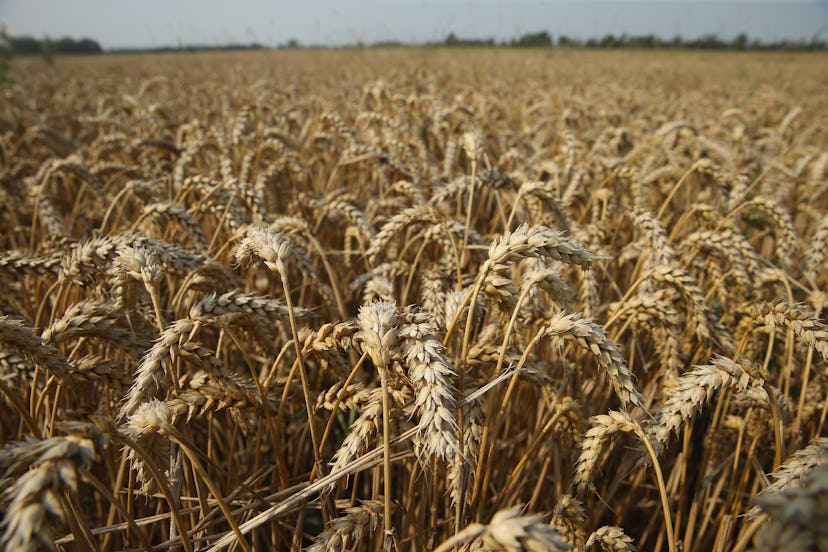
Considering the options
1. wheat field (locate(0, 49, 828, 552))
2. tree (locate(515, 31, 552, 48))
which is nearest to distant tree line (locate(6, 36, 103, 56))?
tree (locate(515, 31, 552, 48))

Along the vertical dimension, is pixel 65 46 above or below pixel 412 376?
above

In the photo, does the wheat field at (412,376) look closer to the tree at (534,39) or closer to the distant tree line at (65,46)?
the tree at (534,39)

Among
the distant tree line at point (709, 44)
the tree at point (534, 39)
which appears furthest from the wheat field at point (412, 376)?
the distant tree line at point (709, 44)

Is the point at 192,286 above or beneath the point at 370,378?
above

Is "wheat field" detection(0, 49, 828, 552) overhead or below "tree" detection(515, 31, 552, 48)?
below

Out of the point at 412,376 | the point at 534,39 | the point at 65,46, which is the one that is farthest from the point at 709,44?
the point at 65,46

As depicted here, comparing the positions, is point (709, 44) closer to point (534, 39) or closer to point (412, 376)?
point (534, 39)

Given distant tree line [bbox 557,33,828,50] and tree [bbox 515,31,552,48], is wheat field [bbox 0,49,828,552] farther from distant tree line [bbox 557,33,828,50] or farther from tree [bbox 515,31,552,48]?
distant tree line [bbox 557,33,828,50]

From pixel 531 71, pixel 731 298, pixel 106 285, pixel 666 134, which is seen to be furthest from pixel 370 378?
pixel 531 71

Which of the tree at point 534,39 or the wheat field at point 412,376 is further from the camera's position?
the tree at point 534,39

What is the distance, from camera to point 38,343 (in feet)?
3.56

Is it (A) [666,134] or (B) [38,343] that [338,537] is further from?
(A) [666,134]

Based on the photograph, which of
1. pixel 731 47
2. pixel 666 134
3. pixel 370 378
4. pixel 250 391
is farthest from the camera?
pixel 731 47

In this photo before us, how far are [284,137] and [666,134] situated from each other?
3533mm
